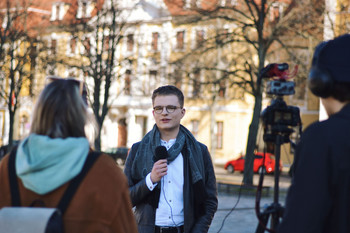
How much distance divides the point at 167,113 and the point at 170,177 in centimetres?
52

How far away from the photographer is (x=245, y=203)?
16047 millimetres

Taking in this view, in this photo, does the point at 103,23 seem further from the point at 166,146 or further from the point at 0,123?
the point at 0,123

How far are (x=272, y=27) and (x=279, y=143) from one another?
19286mm

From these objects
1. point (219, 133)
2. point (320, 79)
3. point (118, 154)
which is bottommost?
point (118, 154)

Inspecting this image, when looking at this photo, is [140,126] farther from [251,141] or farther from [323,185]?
[323,185]

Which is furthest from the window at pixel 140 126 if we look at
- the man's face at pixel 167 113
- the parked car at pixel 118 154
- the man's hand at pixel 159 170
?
the man's hand at pixel 159 170

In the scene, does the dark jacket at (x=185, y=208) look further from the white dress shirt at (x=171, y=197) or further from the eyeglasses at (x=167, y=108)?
the eyeglasses at (x=167, y=108)

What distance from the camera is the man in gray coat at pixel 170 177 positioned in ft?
14.0

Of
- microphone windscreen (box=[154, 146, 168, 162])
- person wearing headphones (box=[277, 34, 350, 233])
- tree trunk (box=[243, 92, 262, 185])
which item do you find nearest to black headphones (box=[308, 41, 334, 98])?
person wearing headphones (box=[277, 34, 350, 233])

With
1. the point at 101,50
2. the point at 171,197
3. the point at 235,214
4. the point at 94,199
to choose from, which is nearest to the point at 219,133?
the point at 101,50

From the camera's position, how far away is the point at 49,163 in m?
2.49

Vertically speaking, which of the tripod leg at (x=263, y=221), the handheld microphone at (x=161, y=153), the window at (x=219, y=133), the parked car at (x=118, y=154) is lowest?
the parked car at (x=118, y=154)

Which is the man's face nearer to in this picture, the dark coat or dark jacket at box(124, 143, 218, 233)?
dark jacket at box(124, 143, 218, 233)

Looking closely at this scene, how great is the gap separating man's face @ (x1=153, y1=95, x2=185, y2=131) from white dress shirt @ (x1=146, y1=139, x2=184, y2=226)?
0.30 m
